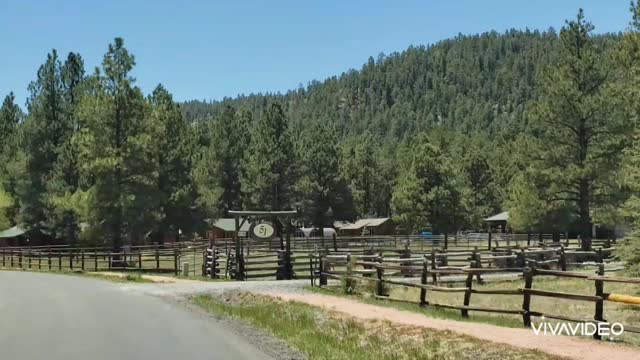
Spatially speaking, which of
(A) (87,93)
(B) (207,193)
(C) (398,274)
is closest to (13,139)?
(B) (207,193)

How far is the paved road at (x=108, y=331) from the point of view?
11625 millimetres

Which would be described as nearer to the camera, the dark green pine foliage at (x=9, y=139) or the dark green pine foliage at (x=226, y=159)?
the dark green pine foliage at (x=9, y=139)

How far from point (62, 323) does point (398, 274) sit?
15175 millimetres

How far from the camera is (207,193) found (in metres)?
65.4

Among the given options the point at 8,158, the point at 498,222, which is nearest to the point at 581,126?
the point at 498,222

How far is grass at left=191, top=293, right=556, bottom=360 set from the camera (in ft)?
36.1

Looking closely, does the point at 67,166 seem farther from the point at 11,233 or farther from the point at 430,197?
the point at 430,197

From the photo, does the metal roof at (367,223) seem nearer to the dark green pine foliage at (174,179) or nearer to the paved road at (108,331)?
the dark green pine foliage at (174,179)

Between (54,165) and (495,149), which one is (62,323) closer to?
(54,165)

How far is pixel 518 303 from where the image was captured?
1888cm

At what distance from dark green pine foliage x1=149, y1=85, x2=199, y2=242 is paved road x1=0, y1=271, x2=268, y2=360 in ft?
114

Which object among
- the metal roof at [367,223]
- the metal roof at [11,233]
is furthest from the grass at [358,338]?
the metal roof at [367,223]

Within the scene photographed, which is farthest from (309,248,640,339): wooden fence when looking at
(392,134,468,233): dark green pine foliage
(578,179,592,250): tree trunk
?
(392,134,468,233): dark green pine foliage

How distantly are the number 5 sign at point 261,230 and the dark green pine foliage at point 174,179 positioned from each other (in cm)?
2588
